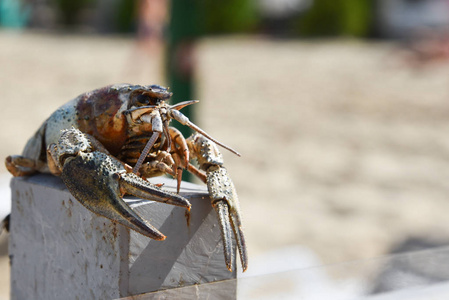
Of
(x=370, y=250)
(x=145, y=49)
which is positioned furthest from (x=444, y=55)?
(x=370, y=250)

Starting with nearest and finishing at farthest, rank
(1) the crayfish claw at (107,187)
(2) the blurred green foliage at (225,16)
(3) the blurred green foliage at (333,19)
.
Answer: (1) the crayfish claw at (107,187), (3) the blurred green foliage at (333,19), (2) the blurred green foliage at (225,16)

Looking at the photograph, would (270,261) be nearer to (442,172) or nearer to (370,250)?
(370,250)

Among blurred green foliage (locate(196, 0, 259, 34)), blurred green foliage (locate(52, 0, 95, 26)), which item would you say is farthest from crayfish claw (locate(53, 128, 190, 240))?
blurred green foliage (locate(52, 0, 95, 26))

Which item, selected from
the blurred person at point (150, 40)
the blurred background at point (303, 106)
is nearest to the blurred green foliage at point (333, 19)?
the blurred background at point (303, 106)

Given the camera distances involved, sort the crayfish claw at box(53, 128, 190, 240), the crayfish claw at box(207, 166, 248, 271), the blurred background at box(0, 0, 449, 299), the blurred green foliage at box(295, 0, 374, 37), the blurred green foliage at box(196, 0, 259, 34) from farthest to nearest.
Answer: the blurred green foliage at box(196, 0, 259, 34)
the blurred green foliage at box(295, 0, 374, 37)
the blurred background at box(0, 0, 449, 299)
the crayfish claw at box(207, 166, 248, 271)
the crayfish claw at box(53, 128, 190, 240)

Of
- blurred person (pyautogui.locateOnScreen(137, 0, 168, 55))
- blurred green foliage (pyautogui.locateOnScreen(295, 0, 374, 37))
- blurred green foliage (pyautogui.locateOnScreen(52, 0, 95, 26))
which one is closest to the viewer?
blurred person (pyautogui.locateOnScreen(137, 0, 168, 55))

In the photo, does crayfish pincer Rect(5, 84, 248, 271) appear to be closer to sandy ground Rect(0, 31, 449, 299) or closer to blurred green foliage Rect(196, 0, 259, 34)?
sandy ground Rect(0, 31, 449, 299)

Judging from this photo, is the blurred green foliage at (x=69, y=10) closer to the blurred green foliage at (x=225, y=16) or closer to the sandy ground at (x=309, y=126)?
the blurred green foliage at (x=225, y=16)

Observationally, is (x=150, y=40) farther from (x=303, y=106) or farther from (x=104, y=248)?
(x=104, y=248)
